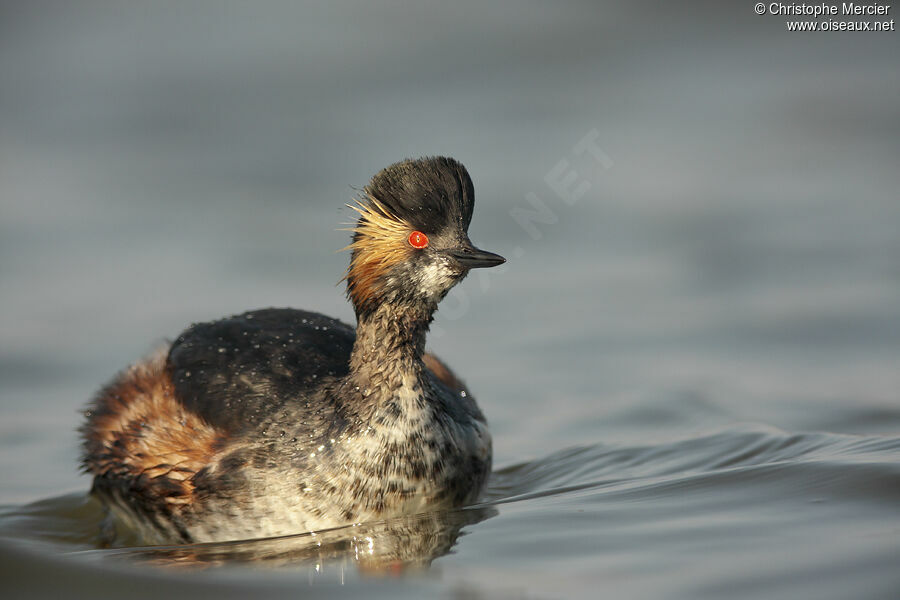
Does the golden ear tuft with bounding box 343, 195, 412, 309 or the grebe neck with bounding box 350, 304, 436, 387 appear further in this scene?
the grebe neck with bounding box 350, 304, 436, 387

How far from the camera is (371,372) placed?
7047 millimetres

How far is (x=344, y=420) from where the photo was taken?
6.96 m

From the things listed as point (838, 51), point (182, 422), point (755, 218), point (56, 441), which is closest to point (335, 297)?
point (56, 441)

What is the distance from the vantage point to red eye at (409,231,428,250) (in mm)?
6820

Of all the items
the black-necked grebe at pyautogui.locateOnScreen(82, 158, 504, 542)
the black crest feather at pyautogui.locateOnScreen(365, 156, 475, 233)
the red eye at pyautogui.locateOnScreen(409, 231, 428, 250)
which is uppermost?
the black crest feather at pyautogui.locateOnScreen(365, 156, 475, 233)

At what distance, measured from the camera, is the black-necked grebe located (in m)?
6.77

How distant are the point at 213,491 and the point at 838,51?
35.2 feet

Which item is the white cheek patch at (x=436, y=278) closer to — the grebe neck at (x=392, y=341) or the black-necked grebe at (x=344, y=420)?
the black-necked grebe at (x=344, y=420)

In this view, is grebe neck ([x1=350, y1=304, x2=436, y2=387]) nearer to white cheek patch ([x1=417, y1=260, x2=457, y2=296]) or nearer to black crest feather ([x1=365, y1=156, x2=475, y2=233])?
white cheek patch ([x1=417, y1=260, x2=457, y2=296])

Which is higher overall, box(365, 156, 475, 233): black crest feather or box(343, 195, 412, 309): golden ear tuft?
box(365, 156, 475, 233): black crest feather

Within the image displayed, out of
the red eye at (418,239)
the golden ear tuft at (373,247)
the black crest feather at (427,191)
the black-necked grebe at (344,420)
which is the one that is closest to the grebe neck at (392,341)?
the black-necked grebe at (344,420)

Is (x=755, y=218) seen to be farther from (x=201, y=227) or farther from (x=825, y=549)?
(x=825, y=549)

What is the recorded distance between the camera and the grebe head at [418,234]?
676 centimetres

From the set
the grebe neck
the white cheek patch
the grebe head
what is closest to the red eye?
the grebe head
